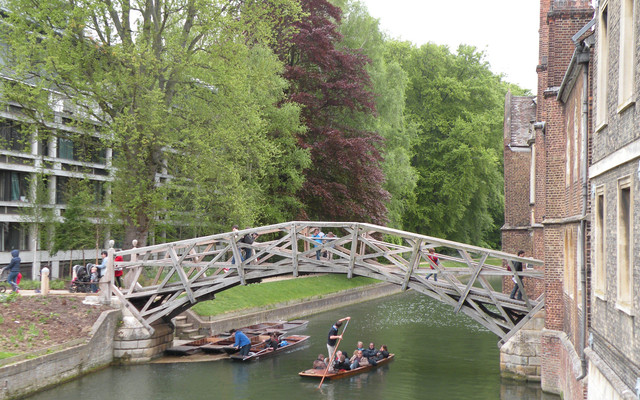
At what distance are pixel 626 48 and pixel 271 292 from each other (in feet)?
67.6

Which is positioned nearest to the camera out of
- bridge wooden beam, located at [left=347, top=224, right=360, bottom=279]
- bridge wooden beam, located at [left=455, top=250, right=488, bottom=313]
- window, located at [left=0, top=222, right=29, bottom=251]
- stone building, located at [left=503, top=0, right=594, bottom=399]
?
stone building, located at [left=503, top=0, right=594, bottom=399]

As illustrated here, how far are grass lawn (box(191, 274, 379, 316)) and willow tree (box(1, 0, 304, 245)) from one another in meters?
3.09

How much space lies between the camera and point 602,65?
8.70 m

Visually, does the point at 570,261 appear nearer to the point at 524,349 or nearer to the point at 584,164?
the point at 584,164

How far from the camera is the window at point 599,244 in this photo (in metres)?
8.77

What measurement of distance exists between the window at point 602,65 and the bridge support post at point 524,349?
24.7 ft

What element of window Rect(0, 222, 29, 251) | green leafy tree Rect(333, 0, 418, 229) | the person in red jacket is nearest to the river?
the person in red jacket

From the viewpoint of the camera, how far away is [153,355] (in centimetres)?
1791

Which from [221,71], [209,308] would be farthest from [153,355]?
[221,71]

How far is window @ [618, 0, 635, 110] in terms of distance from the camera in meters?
7.10

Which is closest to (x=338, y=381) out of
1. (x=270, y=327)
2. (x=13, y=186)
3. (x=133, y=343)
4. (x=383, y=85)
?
(x=133, y=343)

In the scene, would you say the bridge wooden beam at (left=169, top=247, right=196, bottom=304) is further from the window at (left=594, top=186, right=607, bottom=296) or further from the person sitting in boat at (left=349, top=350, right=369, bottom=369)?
the window at (left=594, top=186, right=607, bottom=296)

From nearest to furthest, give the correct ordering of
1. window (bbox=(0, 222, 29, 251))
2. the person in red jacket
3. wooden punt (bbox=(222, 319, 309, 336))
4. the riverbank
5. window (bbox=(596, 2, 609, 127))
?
window (bbox=(596, 2, 609, 127)) < the riverbank < the person in red jacket < wooden punt (bbox=(222, 319, 309, 336)) < window (bbox=(0, 222, 29, 251))

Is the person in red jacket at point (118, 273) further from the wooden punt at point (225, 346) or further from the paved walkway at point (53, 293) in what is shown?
the wooden punt at point (225, 346)
